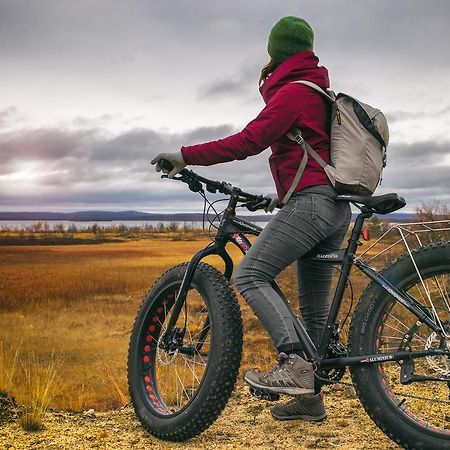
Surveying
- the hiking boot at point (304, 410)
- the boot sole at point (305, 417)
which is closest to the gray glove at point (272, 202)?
the hiking boot at point (304, 410)

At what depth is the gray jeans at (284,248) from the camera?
12.8 ft

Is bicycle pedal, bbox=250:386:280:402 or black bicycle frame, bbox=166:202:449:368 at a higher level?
black bicycle frame, bbox=166:202:449:368

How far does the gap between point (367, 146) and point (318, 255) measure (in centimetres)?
76

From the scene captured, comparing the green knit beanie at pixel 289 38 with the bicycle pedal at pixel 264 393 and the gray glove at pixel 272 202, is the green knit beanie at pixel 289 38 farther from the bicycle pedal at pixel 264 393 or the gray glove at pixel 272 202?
the bicycle pedal at pixel 264 393

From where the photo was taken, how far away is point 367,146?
390cm

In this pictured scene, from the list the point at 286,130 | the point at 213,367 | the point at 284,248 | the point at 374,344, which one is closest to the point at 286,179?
the point at 286,130

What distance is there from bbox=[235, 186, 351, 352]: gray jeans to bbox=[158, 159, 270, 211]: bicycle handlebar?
0.58 m

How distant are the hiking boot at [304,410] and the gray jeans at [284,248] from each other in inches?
36.4

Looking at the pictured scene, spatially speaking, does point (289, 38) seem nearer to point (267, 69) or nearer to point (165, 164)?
point (267, 69)

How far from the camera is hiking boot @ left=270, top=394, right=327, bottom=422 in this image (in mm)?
4738

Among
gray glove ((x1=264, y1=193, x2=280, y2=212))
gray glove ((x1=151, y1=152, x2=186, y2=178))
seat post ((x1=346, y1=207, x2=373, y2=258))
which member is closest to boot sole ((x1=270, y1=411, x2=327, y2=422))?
seat post ((x1=346, y1=207, x2=373, y2=258))

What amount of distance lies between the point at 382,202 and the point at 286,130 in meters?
0.71

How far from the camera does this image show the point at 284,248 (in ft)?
13.0

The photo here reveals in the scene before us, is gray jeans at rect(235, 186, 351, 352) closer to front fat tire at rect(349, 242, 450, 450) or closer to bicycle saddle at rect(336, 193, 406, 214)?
bicycle saddle at rect(336, 193, 406, 214)
